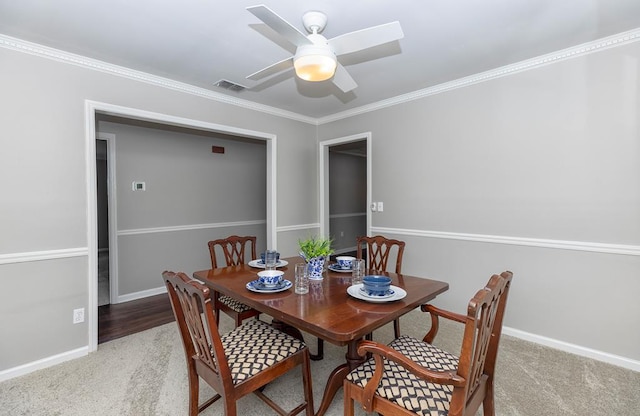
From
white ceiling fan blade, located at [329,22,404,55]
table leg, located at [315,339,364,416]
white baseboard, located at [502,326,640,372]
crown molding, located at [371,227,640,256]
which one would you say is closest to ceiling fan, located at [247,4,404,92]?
white ceiling fan blade, located at [329,22,404,55]

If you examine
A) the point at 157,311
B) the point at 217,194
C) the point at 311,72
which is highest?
the point at 311,72

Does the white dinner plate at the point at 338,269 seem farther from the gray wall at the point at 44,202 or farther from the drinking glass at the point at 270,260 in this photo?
the gray wall at the point at 44,202

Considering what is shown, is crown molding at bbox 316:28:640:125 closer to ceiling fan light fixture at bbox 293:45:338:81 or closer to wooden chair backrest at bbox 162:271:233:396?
ceiling fan light fixture at bbox 293:45:338:81

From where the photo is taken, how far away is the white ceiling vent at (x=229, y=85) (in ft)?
10.0

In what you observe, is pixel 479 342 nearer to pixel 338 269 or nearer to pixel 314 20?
pixel 338 269

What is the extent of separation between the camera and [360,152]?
6.83m

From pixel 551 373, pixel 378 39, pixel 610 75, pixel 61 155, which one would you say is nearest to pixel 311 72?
pixel 378 39

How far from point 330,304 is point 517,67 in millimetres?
2638

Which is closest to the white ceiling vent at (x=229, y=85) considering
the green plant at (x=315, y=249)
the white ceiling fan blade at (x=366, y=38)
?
the white ceiling fan blade at (x=366, y=38)

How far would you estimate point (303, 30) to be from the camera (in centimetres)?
211

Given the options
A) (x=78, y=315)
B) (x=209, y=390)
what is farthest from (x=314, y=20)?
(x=78, y=315)

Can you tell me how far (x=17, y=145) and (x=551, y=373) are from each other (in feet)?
13.8

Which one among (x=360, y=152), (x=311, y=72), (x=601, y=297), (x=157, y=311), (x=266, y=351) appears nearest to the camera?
(x=266, y=351)

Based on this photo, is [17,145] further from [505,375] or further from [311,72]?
[505,375]
